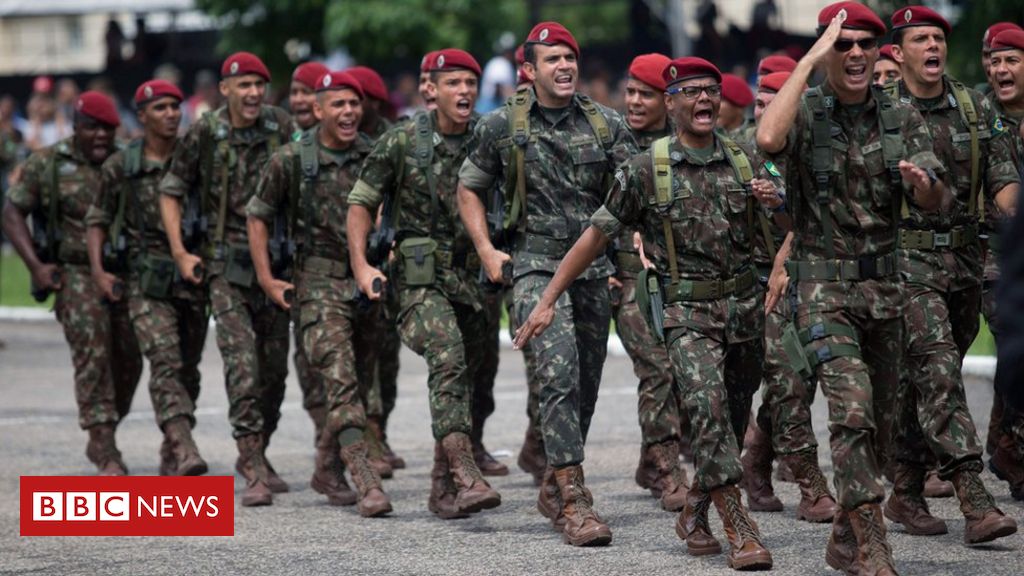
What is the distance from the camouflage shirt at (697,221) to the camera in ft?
26.7

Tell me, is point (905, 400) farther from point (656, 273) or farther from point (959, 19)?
point (959, 19)

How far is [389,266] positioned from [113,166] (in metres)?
2.17

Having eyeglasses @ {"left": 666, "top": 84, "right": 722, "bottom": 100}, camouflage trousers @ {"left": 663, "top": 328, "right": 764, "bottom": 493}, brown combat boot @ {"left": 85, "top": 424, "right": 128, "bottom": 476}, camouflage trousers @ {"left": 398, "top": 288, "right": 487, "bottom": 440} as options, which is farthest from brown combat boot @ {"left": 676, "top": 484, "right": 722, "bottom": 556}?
brown combat boot @ {"left": 85, "top": 424, "right": 128, "bottom": 476}

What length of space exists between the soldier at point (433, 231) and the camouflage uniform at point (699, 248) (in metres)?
1.63

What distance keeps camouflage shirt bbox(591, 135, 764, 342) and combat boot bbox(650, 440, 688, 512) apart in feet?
4.74

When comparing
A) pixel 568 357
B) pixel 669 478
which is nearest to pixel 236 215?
pixel 568 357

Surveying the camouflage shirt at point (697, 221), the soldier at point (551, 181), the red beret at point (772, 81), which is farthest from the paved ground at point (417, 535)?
the red beret at point (772, 81)

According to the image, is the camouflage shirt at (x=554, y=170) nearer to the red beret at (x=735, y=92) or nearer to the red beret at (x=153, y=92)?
the red beret at (x=735, y=92)

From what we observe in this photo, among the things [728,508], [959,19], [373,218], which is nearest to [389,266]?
[373,218]

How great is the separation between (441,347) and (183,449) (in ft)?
6.88

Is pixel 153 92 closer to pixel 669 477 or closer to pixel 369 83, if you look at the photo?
pixel 369 83

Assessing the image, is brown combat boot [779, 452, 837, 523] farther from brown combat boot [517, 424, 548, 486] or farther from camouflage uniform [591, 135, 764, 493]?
brown combat boot [517, 424, 548, 486]

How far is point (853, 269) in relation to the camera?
305 inches

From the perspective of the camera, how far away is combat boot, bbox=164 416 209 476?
1081cm
